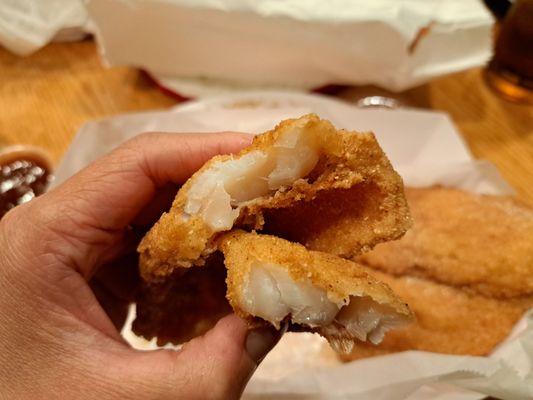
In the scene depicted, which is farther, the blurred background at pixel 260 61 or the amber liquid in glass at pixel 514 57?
the amber liquid in glass at pixel 514 57

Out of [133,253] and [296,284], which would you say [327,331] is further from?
[133,253]

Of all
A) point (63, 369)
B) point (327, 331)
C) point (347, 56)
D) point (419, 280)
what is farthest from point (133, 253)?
point (347, 56)

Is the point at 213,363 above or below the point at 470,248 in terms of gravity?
above

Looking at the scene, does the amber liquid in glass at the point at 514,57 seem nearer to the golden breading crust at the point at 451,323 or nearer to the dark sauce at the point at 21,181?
the golden breading crust at the point at 451,323

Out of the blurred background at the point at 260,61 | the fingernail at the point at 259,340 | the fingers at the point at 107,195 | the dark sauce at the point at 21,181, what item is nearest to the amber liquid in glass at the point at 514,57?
the blurred background at the point at 260,61

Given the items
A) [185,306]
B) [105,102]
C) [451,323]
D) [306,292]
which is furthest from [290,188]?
[105,102]

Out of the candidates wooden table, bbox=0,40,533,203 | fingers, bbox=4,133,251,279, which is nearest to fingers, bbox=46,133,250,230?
fingers, bbox=4,133,251,279

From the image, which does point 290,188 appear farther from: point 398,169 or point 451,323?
point 398,169
